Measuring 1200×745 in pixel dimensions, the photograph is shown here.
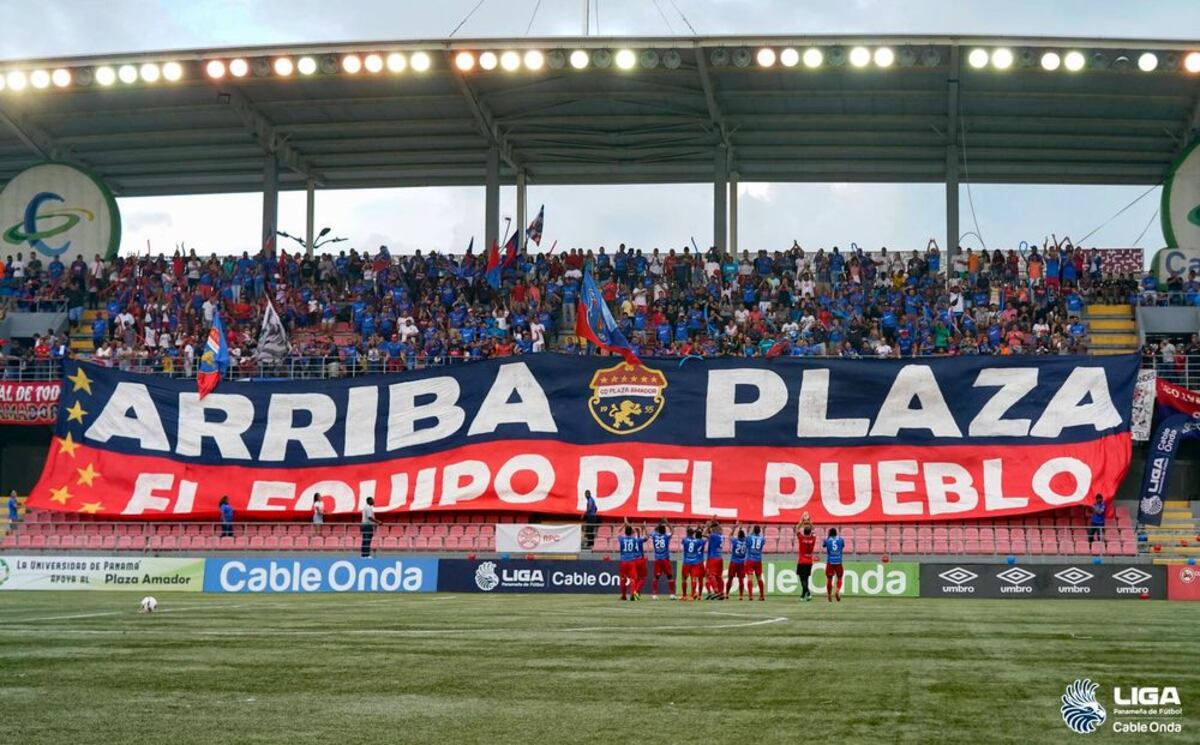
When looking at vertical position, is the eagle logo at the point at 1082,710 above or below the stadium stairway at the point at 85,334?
below

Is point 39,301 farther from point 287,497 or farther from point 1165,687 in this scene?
point 1165,687

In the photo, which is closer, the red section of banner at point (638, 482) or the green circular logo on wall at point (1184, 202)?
the red section of banner at point (638, 482)

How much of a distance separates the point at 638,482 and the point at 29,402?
59.6ft

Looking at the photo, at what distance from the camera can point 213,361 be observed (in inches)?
1570

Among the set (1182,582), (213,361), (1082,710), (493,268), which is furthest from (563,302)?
(1082,710)

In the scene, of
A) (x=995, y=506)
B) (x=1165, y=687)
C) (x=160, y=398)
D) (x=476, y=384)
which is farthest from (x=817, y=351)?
(x=1165, y=687)

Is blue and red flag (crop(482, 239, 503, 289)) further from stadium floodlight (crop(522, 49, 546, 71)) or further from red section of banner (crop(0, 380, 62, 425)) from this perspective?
red section of banner (crop(0, 380, 62, 425))

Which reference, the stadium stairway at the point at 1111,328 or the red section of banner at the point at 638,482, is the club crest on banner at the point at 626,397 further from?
the stadium stairway at the point at 1111,328

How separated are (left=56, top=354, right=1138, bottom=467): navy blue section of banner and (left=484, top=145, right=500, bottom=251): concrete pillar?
9.91 meters

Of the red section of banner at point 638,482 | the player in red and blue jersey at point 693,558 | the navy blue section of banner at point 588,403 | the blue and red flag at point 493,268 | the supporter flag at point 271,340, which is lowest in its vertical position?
the player in red and blue jersey at point 693,558

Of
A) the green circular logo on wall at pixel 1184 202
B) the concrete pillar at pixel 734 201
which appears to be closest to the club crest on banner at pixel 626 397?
Result: the concrete pillar at pixel 734 201

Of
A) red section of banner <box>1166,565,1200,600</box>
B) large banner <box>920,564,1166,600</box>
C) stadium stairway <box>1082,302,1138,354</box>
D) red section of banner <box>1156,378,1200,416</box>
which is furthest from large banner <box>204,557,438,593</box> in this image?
stadium stairway <box>1082,302,1138,354</box>

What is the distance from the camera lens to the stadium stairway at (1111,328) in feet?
132

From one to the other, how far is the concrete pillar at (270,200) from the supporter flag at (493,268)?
8.83 meters
